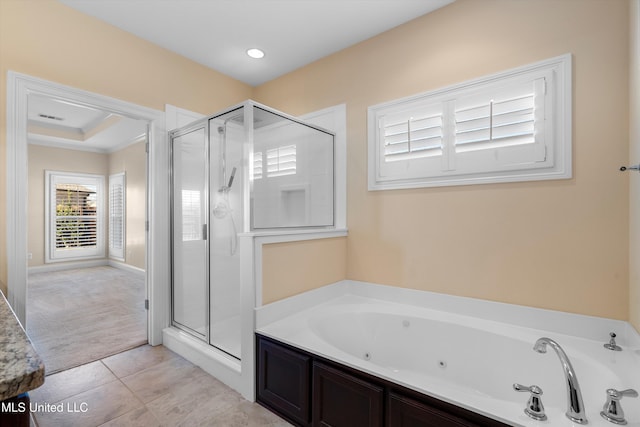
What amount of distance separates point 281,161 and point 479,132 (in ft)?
4.88

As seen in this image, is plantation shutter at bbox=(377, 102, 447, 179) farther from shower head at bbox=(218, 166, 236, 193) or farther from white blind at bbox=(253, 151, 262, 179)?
shower head at bbox=(218, 166, 236, 193)

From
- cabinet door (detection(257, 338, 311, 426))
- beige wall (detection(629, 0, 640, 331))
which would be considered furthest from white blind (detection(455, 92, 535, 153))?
cabinet door (detection(257, 338, 311, 426))

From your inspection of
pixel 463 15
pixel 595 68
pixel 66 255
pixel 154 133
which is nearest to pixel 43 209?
pixel 66 255

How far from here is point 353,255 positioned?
280 cm

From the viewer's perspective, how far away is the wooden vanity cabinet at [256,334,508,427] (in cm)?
126

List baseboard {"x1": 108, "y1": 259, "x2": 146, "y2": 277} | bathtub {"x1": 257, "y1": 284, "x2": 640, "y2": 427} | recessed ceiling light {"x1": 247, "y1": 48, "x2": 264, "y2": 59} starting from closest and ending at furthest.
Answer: bathtub {"x1": 257, "y1": 284, "x2": 640, "y2": 427} → recessed ceiling light {"x1": 247, "y1": 48, "x2": 264, "y2": 59} → baseboard {"x1": 108, "y1": 259, "x2": 146, "y2": 277}

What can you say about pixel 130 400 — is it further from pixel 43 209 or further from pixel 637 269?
pixel 43 209

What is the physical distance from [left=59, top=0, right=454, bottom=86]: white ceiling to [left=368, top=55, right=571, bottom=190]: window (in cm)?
68

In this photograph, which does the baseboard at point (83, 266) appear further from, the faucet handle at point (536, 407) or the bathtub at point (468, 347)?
the faucet handle at point (536, 407)

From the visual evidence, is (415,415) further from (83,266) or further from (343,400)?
(83,266)

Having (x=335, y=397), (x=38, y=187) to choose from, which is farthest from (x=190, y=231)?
(x=38, y=187)

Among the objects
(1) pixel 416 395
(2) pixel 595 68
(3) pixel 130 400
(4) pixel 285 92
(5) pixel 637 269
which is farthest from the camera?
(4) pixel 285 92

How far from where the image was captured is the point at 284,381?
1.80 metres

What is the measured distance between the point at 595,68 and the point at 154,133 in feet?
10.8
